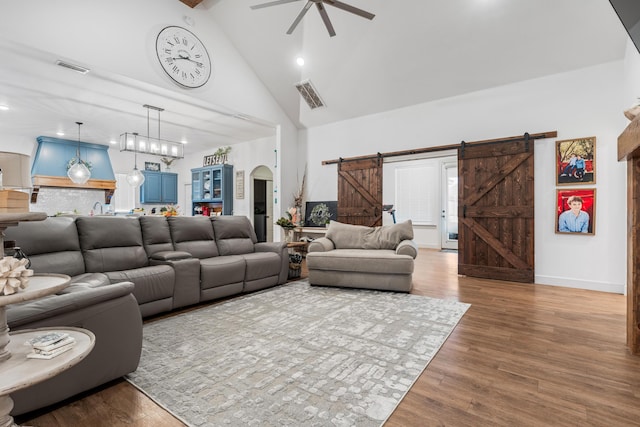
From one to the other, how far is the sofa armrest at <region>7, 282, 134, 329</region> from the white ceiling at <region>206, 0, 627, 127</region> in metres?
4.62

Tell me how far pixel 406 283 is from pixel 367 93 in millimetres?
3664

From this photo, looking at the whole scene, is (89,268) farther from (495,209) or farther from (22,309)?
(495,209)

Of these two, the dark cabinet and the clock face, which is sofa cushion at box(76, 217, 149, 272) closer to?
the clock face

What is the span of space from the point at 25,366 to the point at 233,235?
3.37m

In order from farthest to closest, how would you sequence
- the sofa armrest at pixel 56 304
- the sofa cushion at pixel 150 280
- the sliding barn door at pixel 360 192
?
the sliding barn door at pixel 360 192
the sofa cushion at pixel 150 280
the sofa armrest at pixel 56 304

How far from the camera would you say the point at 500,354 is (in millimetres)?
2219

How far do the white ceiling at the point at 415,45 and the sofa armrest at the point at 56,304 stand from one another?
4.62 metres

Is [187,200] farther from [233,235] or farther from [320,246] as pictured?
[320,246]

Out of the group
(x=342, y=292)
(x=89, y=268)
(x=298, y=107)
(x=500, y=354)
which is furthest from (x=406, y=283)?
(x=298, y=107)

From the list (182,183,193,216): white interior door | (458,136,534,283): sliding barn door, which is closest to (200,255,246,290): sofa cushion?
(458,136,534,283): sliding barn door

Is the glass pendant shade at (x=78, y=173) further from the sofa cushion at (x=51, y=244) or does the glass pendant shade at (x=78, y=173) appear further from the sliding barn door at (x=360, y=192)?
the sliding barn door at (x=360, y=192)

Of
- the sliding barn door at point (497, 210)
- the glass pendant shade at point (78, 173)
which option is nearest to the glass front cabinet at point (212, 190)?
the glass pendant shade at point (78, 173)

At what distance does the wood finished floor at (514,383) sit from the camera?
5.04ft

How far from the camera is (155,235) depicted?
356 centimetres
